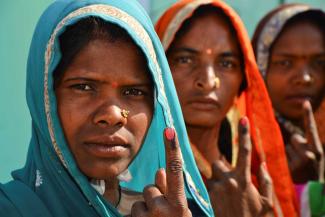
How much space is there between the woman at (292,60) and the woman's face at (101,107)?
5.72 ft

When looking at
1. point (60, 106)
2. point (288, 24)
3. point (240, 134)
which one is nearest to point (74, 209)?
point (60, 106)

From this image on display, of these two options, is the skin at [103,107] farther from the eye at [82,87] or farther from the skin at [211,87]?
the skin at [211,87]

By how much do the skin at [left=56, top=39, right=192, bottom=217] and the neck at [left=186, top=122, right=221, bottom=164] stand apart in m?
1.08

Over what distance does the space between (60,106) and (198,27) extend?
123 centimetres

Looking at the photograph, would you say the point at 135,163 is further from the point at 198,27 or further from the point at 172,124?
the point at 198,27

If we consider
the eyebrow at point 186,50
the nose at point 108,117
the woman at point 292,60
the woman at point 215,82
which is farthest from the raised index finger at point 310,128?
the nose at point 108,117

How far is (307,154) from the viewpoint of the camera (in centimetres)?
347

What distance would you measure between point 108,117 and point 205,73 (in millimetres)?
1118

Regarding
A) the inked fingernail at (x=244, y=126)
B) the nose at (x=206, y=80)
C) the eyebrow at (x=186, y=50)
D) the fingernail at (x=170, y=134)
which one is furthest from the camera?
the eyebrow at (x=186, y=50)

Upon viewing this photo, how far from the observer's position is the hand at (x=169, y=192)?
2.04 m

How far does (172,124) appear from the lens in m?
2.44

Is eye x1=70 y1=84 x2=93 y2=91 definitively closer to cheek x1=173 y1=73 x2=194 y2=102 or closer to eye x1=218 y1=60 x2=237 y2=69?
cheek x1=173 y1=73 x2=194 y2=102

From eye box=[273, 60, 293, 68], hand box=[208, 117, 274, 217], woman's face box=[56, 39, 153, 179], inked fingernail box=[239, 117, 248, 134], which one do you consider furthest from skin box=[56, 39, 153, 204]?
eye box=[273, 60, 293, 68]

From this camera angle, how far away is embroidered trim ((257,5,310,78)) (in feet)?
13.5
